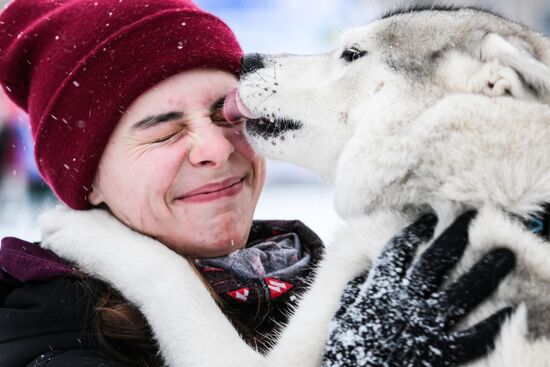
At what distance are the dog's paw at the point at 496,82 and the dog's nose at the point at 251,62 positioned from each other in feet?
2.27

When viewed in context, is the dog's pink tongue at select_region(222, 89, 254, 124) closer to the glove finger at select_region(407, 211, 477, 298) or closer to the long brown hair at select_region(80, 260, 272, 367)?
the long brown hair at select_region(80, 260, 272, 367)

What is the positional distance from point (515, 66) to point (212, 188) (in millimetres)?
957

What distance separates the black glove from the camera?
1.17 m

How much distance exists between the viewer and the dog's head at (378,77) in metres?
1.60

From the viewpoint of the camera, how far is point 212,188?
1.91 m

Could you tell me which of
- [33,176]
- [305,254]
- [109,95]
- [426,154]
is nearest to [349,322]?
[426,154]

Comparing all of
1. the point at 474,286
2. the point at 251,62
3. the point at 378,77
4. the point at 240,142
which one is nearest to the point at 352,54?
the point at 378,77

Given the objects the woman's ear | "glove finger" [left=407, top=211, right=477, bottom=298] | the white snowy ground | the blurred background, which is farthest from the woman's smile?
the blurred background

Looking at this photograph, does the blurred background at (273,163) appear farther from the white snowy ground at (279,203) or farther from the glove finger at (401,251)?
the glove finger at (401,251)

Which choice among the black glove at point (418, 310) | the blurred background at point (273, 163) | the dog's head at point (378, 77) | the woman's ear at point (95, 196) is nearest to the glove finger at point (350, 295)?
the black glove at point (418, 310)

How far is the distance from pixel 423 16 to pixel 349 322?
1.04 m

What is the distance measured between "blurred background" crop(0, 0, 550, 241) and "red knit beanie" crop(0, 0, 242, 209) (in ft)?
12.6

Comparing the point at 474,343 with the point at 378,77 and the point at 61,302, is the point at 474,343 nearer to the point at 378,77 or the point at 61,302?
the point at 378,77

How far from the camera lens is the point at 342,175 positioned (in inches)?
65.7
